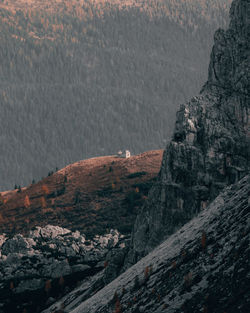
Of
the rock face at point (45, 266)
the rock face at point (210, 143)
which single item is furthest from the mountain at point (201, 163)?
the rock face at point (45, 266)

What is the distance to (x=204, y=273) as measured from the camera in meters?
42.2

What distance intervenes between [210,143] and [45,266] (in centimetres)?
9833

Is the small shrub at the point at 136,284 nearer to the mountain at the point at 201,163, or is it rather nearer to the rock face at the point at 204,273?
the rock face at the point at 204,273

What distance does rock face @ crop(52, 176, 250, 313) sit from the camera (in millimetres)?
37375

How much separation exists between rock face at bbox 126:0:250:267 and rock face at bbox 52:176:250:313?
25.1m

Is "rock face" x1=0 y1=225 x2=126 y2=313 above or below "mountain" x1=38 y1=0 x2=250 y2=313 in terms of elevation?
below

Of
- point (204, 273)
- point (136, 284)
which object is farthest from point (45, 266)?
point (204, 273)

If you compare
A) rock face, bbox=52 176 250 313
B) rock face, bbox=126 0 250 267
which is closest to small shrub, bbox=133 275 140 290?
rock face, bbox=52 176 250 313

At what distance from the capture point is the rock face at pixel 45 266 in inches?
5753

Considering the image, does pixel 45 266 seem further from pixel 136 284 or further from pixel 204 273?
pixel 204 273

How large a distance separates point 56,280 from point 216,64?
87897 mm

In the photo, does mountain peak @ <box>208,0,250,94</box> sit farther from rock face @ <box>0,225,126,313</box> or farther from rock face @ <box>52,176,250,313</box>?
rock face @ <box>0,225,126,313</box>

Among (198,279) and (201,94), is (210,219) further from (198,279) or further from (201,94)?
(201,94)

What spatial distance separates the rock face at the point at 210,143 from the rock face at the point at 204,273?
25.1m
